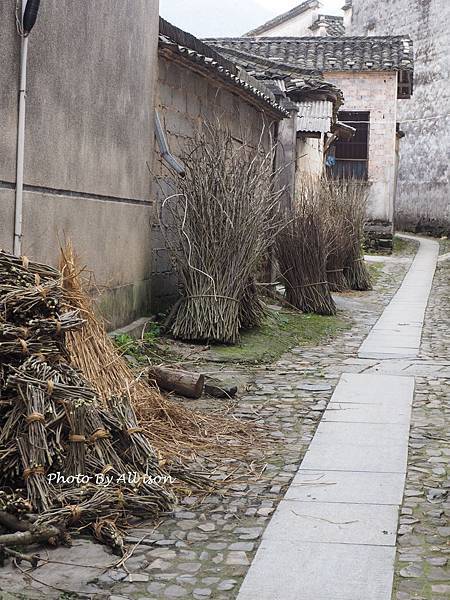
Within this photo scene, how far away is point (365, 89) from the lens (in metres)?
20.1

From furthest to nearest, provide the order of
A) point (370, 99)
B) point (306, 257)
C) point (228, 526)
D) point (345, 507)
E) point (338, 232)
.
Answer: point (370, 99)
point (338, 232)
point (306, 257)
point (345, 507)
point (228, 526)

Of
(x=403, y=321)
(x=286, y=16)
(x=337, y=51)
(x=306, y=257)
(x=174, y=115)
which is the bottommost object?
(x=403, y=321)

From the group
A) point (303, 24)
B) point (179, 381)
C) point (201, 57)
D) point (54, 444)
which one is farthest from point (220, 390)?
point (303, 24)

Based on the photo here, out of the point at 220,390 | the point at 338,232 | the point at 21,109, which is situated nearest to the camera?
the point at 21,109

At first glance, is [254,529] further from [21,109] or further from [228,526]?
[21,109]

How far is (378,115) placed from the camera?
66.2ft

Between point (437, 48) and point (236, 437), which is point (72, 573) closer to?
point (236, 437)

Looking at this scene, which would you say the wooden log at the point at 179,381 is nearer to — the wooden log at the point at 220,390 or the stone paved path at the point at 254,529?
the wooden log at the point at 220,390

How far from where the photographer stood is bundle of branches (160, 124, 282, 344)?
6.92 metres

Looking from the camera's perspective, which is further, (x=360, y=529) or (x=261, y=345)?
(x=261, y=345)

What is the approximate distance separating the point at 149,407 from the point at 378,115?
16.8 meters

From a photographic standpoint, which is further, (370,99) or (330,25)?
(330,25)

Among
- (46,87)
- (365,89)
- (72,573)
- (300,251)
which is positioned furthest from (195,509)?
(365,89)

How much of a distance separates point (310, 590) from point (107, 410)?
3.64 ft
